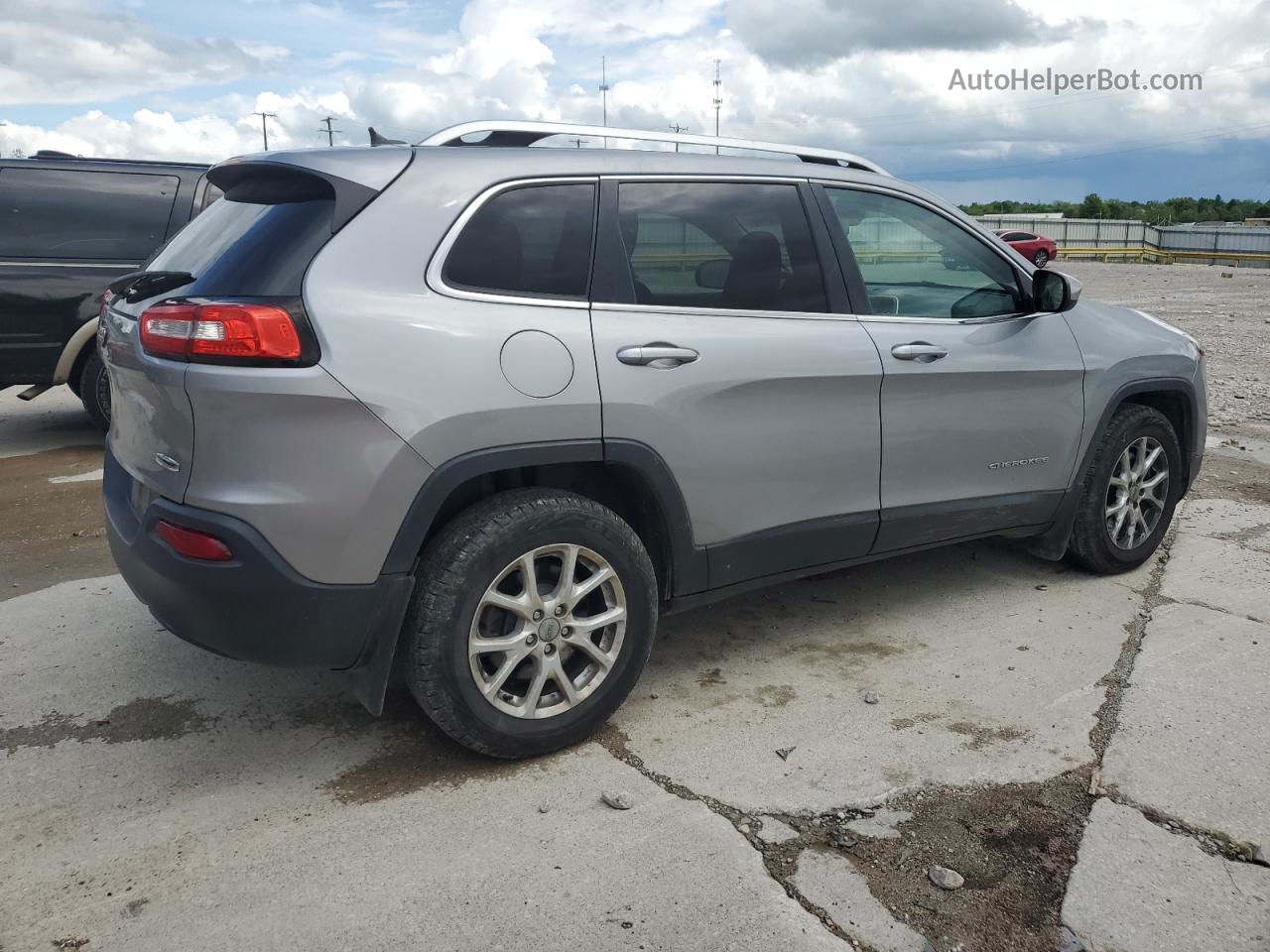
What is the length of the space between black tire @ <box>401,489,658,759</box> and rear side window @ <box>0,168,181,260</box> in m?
5.43

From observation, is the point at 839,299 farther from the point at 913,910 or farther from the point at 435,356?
the point at 913,910

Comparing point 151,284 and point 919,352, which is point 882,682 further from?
point 151,284

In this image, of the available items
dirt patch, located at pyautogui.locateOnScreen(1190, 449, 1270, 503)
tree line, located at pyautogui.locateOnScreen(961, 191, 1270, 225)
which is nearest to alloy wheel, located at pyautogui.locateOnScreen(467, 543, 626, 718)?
dirt patch, located at pyautogui.locateOnScreen(1190, 449, 1270, 503)

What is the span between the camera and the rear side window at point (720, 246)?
3.43m

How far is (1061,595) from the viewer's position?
4.75 metres

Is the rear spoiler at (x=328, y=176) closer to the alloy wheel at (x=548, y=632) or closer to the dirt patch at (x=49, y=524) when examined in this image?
the alloy wheel at (x=548, y=632)

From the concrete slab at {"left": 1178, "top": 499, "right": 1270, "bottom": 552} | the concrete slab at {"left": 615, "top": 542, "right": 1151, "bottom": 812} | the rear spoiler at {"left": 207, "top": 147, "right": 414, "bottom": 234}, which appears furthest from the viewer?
the concrete slab at {"left": 1178, "top": 499, "right": 1270, "bottom": 552}

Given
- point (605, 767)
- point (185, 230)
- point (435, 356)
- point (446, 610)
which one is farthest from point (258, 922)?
point (185, 230)

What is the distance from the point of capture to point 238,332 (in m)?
2.77

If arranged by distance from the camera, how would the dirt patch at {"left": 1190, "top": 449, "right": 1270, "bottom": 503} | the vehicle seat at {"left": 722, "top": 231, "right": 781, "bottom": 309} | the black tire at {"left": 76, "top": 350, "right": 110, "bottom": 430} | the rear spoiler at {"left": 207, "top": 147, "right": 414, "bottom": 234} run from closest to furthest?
the rear spoiler at {"left": 207, "top": 147, "right": 414, "bottom": 234}
the vehicle seat at {"left": 722, "top": 231, "right": 781, "bottom": 309}
the dirt patch at {"left": 1190, "top": 449, "right": 1270, "bottom": 503}
the black tire at {"left": 76, "top": 350, "right": 110, "bottom": 430}

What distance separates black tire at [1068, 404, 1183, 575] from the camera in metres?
4.73

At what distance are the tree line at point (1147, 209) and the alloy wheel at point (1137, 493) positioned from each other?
3344 inches

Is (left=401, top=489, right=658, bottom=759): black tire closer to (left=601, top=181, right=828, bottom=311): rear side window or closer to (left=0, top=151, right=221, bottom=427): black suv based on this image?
(left=601, top=181, right=828, bottom=311): rear side window

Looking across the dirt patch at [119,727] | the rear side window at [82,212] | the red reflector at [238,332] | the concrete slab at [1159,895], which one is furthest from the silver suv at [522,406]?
the rear side window at [82,212]
